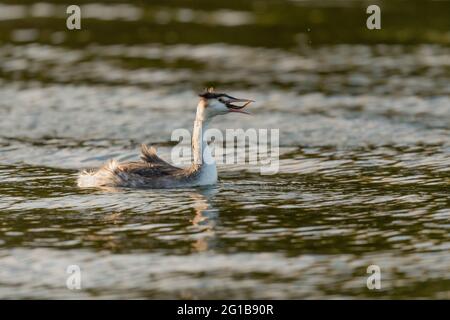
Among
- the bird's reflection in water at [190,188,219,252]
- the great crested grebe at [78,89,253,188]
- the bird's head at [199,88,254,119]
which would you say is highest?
the bird's head at [199,88,254,119]

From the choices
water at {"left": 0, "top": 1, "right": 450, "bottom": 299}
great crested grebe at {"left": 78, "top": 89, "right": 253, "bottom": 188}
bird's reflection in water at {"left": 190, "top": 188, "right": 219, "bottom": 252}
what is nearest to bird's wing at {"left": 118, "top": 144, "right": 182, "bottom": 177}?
great crested grebe at {"left": 78, "top": 89, "right": 253, "bottom": 188}

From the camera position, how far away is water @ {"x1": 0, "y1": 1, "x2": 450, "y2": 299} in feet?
49.2

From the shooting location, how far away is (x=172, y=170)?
19.8 meters

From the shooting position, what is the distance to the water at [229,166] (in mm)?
15000

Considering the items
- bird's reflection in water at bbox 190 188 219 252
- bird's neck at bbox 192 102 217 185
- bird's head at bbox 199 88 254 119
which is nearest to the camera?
bird's reflection in water at bbox 190 188 219 252

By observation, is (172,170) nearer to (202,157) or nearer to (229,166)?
(202,157)

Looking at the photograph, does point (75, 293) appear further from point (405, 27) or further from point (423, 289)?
point (405, 27)

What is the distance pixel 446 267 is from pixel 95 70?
17090 millimetres

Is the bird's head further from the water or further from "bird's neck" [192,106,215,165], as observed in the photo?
the water

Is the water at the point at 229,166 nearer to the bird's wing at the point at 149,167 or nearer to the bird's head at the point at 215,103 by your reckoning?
the bird's wing at the point at 149,167

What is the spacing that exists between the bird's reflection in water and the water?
3 cm

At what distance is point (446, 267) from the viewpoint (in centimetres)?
1495
